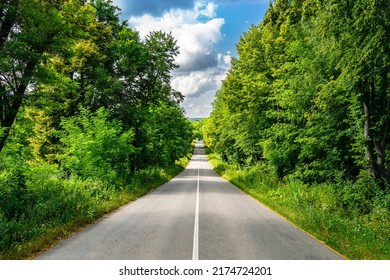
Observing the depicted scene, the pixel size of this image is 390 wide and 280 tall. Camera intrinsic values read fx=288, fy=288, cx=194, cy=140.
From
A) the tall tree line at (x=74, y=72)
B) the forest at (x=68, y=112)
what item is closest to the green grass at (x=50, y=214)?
the forest at (x=68, y=112)

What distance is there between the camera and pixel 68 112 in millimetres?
21562

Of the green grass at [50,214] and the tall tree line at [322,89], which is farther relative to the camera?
the tall tree line at [322,89]

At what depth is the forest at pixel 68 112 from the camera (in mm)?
9805

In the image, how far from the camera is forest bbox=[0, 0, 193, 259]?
386 inches

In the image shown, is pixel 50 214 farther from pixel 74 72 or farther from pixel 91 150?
pixel 74 72

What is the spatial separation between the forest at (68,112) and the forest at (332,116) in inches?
320

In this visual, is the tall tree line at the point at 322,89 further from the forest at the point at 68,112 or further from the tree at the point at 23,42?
the tree at the point at 23,42

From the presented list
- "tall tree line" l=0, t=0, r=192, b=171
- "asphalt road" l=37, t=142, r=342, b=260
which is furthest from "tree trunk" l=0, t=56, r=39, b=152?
"asphalt road" l=37, t=142, r=342, b=260

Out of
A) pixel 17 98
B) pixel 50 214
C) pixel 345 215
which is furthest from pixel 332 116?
pixel 17 98

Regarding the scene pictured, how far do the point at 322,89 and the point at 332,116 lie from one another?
3042 mm

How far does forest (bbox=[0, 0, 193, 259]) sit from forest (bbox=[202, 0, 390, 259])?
26.7ft

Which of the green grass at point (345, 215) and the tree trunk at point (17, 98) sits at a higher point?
the tree trunk at point (17, 98)

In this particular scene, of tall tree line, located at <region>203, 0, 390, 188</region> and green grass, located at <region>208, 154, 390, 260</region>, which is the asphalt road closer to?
green grass, located at <region>208, 154, 390, 260</region>
